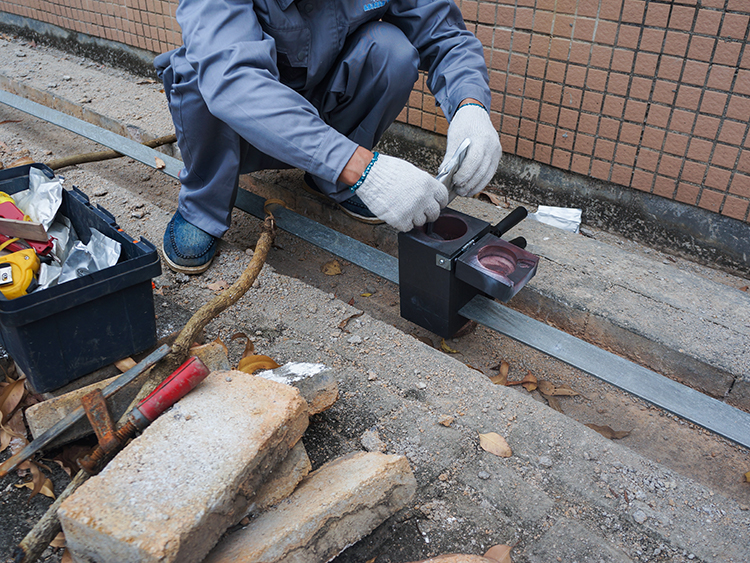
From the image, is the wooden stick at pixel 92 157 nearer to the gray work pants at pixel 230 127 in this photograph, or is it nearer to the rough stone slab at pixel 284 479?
the gray work pants at pixel 230 127

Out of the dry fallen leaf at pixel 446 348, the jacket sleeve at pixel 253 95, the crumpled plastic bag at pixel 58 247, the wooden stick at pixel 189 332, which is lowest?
the dry fallen leaf at pixel 446 348

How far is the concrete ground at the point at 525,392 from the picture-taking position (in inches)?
61.8

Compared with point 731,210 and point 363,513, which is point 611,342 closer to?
point 731,210

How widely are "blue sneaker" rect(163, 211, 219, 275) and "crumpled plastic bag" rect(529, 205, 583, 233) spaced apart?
1.71m

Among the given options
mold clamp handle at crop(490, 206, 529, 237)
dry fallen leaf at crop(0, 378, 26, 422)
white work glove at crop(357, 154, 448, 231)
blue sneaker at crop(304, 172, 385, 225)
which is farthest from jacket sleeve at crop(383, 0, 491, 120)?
dry fallen leaf at crop(0, 378, 26, 422)

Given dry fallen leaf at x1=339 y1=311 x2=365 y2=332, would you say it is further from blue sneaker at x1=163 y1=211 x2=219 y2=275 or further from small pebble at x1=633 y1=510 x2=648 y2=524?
small pebble at x1=633 y1=510 x2=648 y2=524

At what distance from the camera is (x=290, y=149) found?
1985mm

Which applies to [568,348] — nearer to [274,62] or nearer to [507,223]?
[507,223]

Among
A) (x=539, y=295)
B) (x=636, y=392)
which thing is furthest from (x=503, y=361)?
(x=636, y=392)

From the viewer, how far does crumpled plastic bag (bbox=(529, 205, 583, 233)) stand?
3164 millimetres

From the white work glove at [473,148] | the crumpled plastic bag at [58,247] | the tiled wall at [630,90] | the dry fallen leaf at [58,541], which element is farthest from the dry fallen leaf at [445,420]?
the tiled wall at [630,90]

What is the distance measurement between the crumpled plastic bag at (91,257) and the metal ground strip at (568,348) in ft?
3.43

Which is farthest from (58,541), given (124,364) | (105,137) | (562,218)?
(105,137)

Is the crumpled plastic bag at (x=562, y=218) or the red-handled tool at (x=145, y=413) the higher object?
the red-handled tool at (x=145, y=413)
